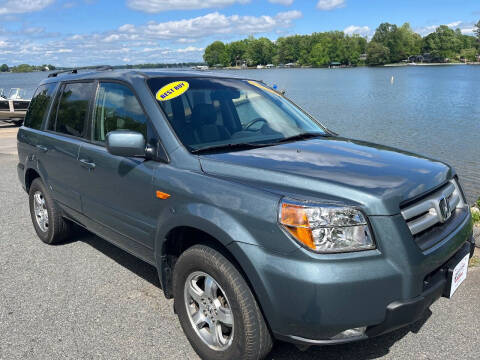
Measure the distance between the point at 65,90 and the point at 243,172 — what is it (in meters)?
2.71

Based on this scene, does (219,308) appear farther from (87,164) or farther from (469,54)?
(469,54)

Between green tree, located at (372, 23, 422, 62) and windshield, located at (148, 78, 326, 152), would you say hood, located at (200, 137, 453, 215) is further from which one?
green tree, located at (372, 23, 422, 62)

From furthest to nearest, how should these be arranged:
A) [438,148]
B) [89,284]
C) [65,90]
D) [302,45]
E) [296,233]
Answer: [302,45] → [438,148] → [65,90] → [89,284] → [296,233]

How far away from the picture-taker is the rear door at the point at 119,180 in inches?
126

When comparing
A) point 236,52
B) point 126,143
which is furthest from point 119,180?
point 236,52

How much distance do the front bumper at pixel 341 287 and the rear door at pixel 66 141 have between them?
90.2 inches

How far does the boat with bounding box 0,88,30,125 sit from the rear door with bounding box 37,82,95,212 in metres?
17.6

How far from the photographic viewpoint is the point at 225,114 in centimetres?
355

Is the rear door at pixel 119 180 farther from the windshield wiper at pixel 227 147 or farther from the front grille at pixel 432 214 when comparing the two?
the front grille at pixel 432 214

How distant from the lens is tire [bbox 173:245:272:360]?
8.16ft

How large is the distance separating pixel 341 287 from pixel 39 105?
4.18 metres

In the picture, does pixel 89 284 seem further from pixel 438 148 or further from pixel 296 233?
pixel 438 148

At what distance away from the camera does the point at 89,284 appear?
4.06 metres

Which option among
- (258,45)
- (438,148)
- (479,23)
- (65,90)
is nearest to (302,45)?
(258,45)
